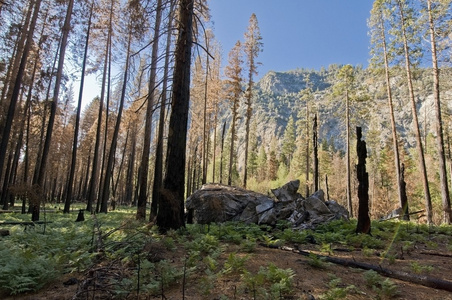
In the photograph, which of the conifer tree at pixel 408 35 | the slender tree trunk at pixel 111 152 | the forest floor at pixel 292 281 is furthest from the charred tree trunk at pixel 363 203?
the slender tree trunk at pixel 111 152

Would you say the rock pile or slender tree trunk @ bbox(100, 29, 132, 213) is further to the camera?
slender tree trunk @ bbox(100, 29, 132, 213)

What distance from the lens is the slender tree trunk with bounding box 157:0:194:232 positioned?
677 cm

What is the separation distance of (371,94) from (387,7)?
795 centimetres

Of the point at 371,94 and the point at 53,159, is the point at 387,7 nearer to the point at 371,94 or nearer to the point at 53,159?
the point at 371,94

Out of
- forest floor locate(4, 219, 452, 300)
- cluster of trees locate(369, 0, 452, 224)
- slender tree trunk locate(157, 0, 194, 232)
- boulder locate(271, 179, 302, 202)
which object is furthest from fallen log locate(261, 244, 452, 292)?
cluster of trees locate(369, 0, 452, 224)

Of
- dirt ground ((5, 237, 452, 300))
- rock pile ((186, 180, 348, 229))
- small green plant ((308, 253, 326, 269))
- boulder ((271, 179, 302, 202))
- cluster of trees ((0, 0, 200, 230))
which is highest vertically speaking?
cluster of trees ((0, 0, 200, 230))

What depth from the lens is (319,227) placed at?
9039mm

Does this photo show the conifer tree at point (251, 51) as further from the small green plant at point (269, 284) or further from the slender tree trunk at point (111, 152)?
the small green plant at point (269, 284)

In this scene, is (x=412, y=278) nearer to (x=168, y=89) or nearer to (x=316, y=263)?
(x=316, y=263)

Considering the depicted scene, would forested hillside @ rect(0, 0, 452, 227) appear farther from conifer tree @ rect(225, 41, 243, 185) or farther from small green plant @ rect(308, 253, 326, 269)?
small green plant @ rect(308, 253, 326, 269)

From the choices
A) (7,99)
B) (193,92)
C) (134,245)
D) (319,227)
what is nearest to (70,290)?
(134,245)

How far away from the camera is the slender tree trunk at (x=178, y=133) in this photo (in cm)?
677

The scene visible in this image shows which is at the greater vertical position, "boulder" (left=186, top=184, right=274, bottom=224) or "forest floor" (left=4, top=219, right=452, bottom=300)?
"boulder" (left=186, top=184, right=274, bottom=224)

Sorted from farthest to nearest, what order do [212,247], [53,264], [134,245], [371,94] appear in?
[371,94] < [212,247] < [134,245] < [53,264]
